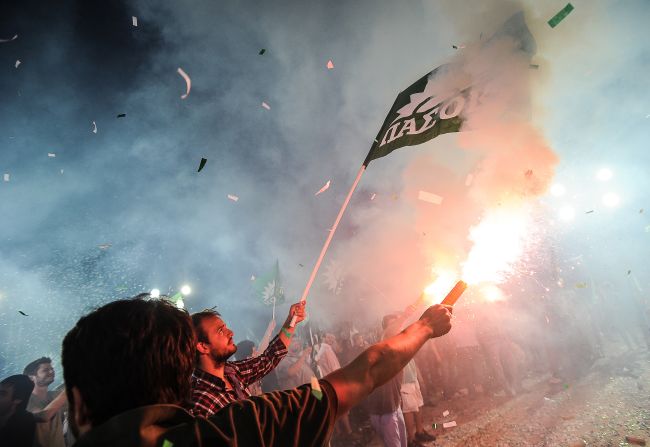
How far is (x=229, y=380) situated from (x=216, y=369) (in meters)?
0.25

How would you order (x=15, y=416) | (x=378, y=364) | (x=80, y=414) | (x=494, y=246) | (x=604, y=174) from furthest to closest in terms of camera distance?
(x=604, y=174) → (x=494, y=246) → (x=15, y=416) → (x=378, y=364) → (x=80, y=414)

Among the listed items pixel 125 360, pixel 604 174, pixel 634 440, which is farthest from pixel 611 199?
pixel 125 360

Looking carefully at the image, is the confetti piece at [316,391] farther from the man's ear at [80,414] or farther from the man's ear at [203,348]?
the man's ear at [203,348]

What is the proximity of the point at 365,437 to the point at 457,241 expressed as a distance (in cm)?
1153

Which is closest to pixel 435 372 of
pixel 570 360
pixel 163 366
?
pixel 570 360

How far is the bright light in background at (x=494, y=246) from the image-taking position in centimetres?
680

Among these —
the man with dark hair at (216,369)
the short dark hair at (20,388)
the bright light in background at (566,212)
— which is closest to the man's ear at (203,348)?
the man with dark hair at (216,369)

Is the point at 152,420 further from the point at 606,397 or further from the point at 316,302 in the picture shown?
the point at 316,302

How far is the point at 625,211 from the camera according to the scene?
3081 centimetres

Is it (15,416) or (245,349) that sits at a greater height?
(15,416)

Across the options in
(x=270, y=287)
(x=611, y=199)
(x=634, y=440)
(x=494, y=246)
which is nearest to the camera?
(x=634, y=440)

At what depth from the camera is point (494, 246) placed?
11.1m

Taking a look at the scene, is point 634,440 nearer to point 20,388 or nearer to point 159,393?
point 159,393

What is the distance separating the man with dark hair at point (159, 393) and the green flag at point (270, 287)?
43.5ft
